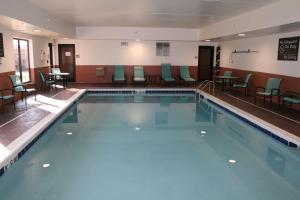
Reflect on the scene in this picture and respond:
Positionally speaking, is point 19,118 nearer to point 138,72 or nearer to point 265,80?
point 138,72

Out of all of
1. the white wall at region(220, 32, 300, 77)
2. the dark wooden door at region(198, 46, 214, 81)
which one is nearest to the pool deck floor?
the white wall at region(220, 32, 300, 77)

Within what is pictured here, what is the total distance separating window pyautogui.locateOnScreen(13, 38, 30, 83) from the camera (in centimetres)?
857

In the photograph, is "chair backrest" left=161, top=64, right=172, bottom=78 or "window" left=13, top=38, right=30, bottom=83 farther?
"chair backrest" left=161, top=64, right=172, bottom=78

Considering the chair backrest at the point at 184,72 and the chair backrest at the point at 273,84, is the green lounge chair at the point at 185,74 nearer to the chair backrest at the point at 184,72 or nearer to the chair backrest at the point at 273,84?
the chair backrest at the point at 184,72

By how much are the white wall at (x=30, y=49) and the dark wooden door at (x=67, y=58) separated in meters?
1.06

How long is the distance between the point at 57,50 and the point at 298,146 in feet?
34.9

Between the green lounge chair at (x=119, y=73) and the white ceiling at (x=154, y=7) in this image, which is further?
the green lounge chair at (x=119, y=73)

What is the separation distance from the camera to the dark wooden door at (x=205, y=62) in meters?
12.8

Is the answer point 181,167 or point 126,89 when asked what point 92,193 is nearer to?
point 181,167

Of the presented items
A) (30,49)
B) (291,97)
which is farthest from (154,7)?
(30,49)

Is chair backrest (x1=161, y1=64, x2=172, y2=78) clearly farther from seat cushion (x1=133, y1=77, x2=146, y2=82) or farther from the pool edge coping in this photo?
the pool edge coping

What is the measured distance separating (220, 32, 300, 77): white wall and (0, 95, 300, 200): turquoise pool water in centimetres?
A: 221

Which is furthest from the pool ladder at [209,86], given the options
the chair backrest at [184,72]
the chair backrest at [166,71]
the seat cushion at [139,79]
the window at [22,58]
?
the window at [22,58]

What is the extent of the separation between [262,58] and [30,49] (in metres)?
7.98
